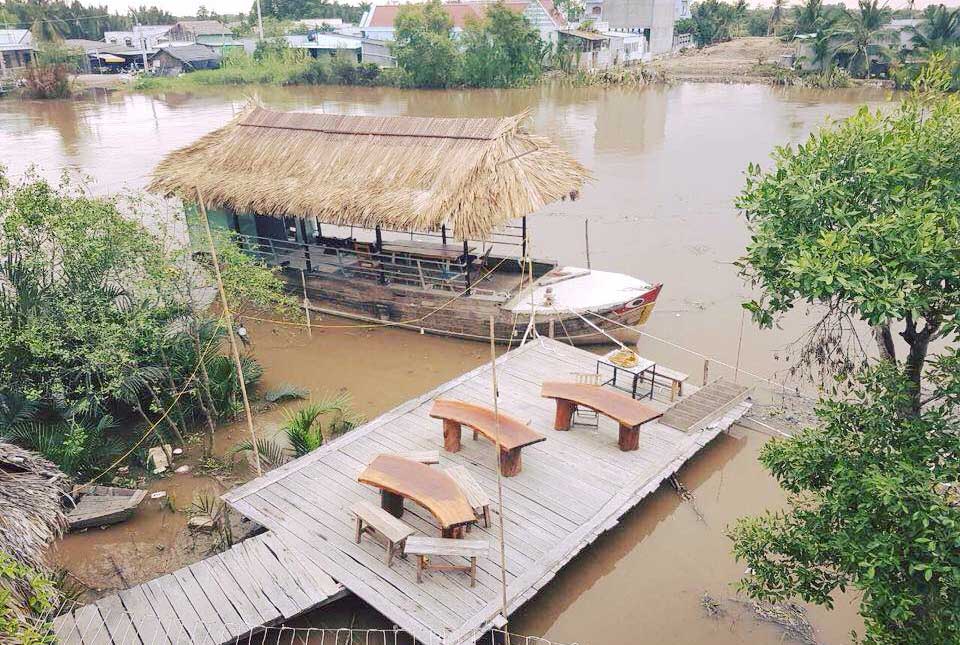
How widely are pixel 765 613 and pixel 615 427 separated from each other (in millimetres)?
2881

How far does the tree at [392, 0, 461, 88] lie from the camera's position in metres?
41.4

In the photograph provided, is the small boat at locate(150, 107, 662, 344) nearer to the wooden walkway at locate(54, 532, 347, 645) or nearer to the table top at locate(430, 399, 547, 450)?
the table top at locate(430, 399, 547, 450)

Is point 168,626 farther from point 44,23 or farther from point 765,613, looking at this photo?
point 44,23

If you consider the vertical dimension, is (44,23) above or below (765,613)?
above

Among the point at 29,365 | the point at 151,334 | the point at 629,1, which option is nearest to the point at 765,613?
the point at 151,334

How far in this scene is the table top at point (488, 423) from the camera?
7.47 meters

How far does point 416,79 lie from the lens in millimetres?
43406

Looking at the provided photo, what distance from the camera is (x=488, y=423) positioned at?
782cm

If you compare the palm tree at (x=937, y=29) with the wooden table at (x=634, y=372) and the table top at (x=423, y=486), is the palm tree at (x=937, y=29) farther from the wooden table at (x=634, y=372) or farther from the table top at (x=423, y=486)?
the table top at (x=423, y=486)

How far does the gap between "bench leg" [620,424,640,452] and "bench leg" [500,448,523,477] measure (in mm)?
1389

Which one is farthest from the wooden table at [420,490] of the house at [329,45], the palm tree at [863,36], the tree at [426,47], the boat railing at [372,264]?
the house at [329,45]

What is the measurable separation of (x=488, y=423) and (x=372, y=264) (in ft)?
19.7

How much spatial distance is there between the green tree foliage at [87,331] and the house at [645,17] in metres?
55.2

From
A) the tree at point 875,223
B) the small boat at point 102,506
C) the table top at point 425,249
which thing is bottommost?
the small boat at point 102,506
